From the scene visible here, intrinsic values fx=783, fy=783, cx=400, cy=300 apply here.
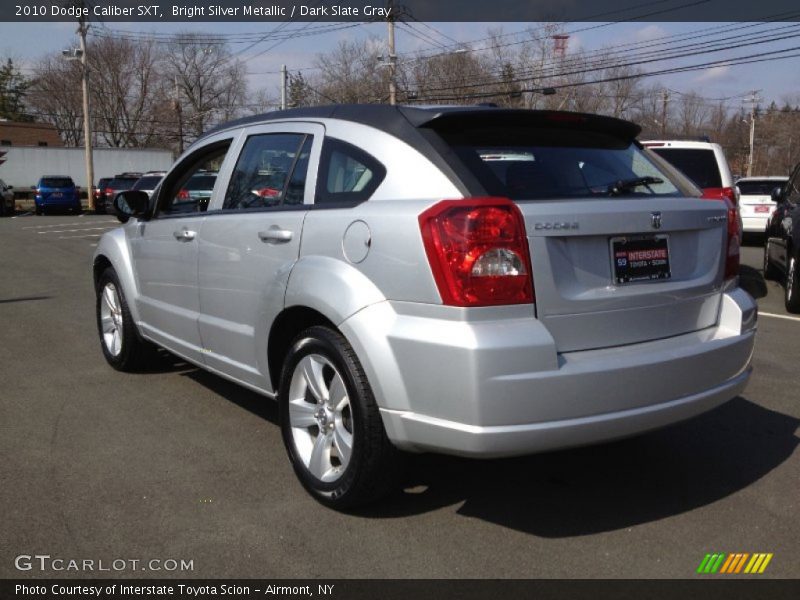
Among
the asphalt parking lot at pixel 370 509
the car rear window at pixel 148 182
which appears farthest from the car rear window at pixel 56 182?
the asphalt parking lot at pixel 370 509

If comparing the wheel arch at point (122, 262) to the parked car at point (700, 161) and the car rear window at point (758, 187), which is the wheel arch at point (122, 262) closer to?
the parked car at point (700, 161)

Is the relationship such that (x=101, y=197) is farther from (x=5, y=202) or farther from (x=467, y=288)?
(x=467, y=288)

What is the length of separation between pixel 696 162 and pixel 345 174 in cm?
670

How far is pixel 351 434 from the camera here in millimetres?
3389

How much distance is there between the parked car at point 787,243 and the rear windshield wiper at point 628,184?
5.86 meters

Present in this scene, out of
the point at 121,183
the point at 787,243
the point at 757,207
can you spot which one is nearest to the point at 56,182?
the point at 121,183

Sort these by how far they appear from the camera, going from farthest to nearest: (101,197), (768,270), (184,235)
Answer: (101,197) → (768,270) → (184,235)

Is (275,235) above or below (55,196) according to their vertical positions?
below

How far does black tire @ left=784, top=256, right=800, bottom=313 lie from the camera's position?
28.2 ft

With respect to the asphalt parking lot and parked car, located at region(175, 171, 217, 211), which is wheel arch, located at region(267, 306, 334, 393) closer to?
the asphalt parking lot

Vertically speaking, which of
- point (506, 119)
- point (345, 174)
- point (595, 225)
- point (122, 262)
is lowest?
point (122, 262)

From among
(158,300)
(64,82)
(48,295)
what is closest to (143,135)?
(64,82)

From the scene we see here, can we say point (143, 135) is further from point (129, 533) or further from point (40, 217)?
point (129, 533)
